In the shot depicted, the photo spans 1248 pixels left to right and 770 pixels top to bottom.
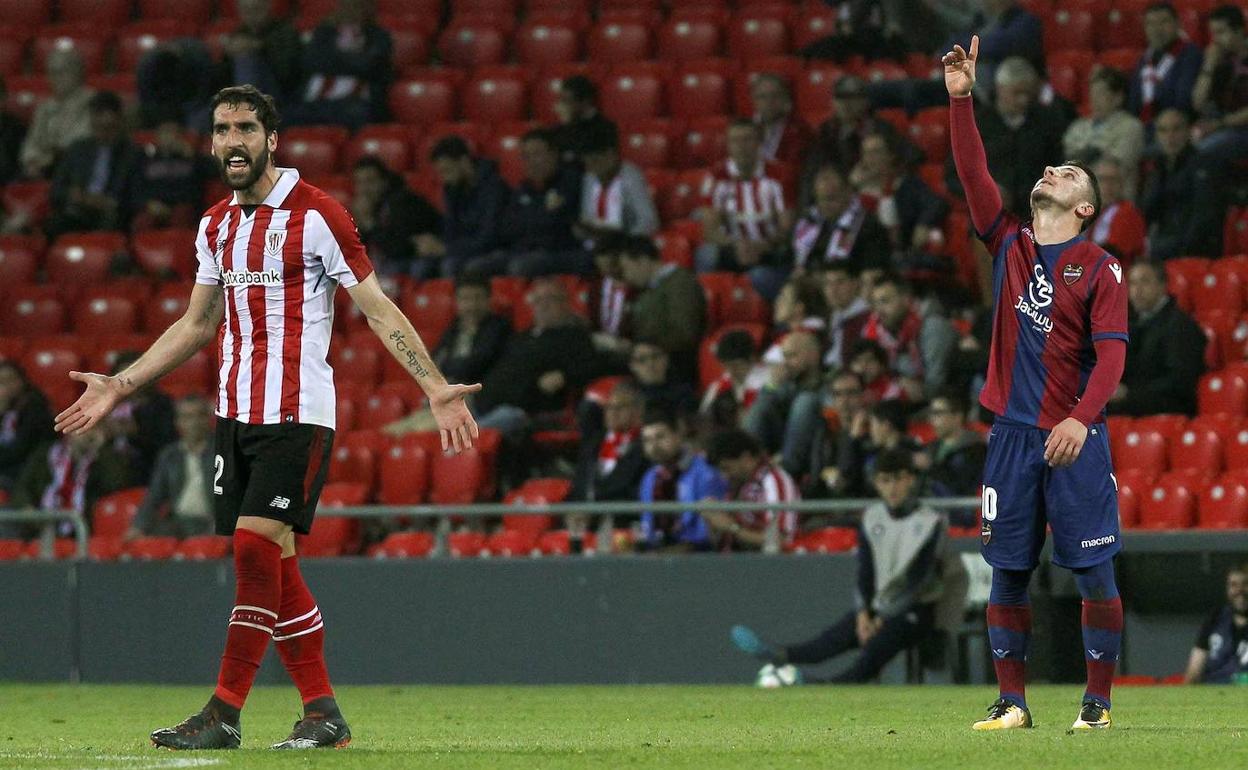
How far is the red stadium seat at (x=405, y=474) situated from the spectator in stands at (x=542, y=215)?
7.58ft

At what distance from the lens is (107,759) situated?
20.4ft

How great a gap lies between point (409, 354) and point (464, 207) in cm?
1027

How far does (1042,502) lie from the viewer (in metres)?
7.15

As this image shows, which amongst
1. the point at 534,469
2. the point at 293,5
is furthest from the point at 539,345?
the point at 293,5

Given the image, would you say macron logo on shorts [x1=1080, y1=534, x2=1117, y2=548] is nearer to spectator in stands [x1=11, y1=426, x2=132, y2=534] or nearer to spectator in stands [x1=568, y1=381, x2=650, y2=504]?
spectator in stands [x1=568, y1=381, x2=650, y2=504]

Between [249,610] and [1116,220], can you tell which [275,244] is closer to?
[249,610]

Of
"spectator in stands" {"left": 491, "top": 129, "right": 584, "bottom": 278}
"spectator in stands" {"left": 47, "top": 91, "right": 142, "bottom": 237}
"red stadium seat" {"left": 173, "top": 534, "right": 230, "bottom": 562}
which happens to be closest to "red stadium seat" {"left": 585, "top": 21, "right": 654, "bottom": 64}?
"spectator in stands" {"left": 491, "top": 129, "right": 584, "bottom": 278}

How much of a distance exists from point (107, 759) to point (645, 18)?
1355 centimetres

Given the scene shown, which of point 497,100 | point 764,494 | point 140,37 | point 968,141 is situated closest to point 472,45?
point 497,100

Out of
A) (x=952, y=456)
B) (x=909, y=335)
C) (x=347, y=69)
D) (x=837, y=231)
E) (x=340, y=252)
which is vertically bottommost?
(x=952, y=456)

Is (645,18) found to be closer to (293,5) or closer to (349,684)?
(293,5)

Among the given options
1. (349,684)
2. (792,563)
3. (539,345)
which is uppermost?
(539,345)

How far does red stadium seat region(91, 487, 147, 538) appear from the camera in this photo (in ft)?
49.0

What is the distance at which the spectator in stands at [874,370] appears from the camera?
44.5 ft
